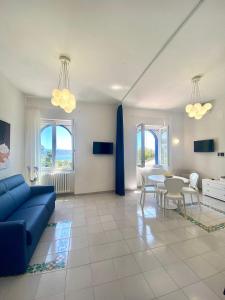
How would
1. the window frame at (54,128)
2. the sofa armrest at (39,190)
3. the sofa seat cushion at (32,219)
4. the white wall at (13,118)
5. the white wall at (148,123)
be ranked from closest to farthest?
the sofa seat cushion at (32,219), the white wall at (13,118), the sofa armrest at (39,190), the window frame at (54,128), the white wall at (148,123)

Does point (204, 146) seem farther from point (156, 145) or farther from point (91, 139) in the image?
point (91, 139)

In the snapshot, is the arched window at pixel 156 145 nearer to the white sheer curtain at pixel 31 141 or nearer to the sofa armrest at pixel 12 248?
the white sheer curtain at pixel 31 141

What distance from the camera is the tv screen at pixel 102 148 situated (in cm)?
484

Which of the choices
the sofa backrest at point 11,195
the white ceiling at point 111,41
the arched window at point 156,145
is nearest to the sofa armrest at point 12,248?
the sofa backrest at point 11,195

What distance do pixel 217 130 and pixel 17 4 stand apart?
540 centimetres

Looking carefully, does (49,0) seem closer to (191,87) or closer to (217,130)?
(191,87)

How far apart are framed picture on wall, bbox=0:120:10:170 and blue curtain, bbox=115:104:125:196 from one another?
2.95 m

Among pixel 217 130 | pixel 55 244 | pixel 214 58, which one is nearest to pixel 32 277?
pixel 55 244

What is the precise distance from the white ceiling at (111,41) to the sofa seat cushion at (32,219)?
2550 millimetres

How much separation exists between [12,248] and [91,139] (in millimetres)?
3582

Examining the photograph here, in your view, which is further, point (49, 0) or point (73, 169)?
point (73, 169)

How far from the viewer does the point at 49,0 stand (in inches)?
60.1

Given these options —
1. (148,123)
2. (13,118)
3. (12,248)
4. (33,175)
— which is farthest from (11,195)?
(148,123)

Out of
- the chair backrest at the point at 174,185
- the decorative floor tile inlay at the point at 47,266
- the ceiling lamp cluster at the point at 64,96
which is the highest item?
the ceiling lamp cluster at the point at 64,96
